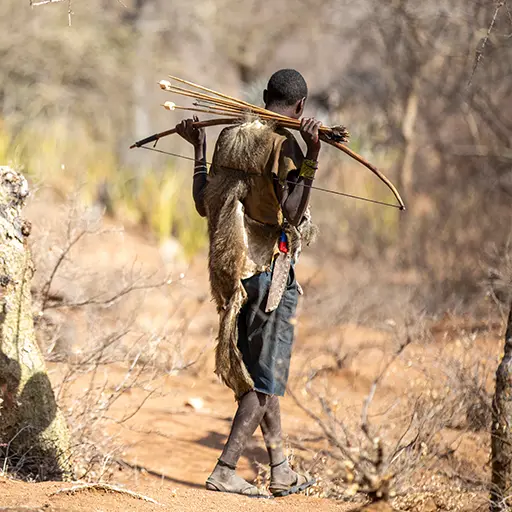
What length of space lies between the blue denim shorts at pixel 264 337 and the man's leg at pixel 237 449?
0.08 m

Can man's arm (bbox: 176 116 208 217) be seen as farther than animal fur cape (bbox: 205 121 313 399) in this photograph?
Yes

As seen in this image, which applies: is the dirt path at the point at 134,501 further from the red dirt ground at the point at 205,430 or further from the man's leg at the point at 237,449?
the man's leg at the point at 237,449

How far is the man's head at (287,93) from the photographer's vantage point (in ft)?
12.7

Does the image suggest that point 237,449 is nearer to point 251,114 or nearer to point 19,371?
point 19,371

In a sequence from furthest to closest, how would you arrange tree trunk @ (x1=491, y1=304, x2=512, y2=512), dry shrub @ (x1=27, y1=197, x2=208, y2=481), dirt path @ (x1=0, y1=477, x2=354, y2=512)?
dry shrub @ (x1=27, y1=197, x2=208, y2=481)
tree trunk @ (x1=491, y1=304, x2=512, y2=512)
dirt path @ (x1=0, y1=477, x2=354, y2=512)

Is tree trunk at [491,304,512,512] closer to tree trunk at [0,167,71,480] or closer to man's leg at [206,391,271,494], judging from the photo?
man's leg at [206,391,271,494]

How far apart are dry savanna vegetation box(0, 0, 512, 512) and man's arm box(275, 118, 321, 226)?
0.71 metres

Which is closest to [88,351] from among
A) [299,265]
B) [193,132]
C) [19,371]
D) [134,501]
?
[19,371]

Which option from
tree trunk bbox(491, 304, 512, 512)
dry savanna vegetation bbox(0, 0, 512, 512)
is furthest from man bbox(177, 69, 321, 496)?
tree trunk bbox(491, 304, 512, 512)

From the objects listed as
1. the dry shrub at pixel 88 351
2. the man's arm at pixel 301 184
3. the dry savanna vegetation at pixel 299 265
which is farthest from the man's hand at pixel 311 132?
the dry shrub at pixel 88 351

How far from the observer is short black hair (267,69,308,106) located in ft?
12.7

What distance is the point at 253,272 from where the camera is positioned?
400 centimetres

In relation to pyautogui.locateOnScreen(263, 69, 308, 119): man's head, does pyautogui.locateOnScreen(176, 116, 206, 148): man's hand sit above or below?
below

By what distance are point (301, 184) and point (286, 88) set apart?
473 mm
